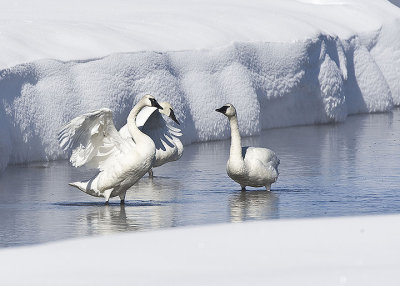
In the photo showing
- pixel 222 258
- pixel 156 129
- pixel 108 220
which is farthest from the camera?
pixel 156 129

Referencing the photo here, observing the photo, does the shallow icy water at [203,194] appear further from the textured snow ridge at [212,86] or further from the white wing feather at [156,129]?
the textured snow ridge at [212,86]

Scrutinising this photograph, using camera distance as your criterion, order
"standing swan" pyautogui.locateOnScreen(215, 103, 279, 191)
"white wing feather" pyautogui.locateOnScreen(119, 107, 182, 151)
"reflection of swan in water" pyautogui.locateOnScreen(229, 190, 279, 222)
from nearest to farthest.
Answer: "reflection of swan in water" pyautogui.locateOnScreen(229, 190, 279, 222), "standing swan" pyautogui.locateOnScreen(215, 103, 279, 191), "white wing feather" pyautogui.locateOnScreen(119, 107, 182, 151)

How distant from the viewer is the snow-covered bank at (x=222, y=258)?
25.8 feet

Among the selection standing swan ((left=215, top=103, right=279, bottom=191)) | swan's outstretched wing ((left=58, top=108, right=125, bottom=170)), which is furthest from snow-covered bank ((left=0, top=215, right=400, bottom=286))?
standing swan ((left=215, top=103, right=279, bottom=191))

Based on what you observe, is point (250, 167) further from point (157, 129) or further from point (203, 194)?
point (157, 129)

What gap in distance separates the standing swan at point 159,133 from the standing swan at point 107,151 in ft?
4.09

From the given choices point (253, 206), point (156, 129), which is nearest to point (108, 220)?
point (253, 206)

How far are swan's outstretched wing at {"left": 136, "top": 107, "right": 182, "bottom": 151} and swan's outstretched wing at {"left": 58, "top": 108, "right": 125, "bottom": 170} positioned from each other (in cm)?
137

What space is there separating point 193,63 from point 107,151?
5.84 m

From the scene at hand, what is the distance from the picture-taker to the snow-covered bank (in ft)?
25.8

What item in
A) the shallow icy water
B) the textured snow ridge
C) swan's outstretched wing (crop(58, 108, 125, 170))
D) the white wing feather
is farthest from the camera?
the textured snow ridge

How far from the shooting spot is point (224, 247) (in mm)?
9008

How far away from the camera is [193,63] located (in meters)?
18.0

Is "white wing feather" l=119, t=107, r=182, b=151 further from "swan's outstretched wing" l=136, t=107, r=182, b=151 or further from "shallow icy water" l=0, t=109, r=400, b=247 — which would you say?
"shallow icy water" l=0, t=109, r=400, b=247
